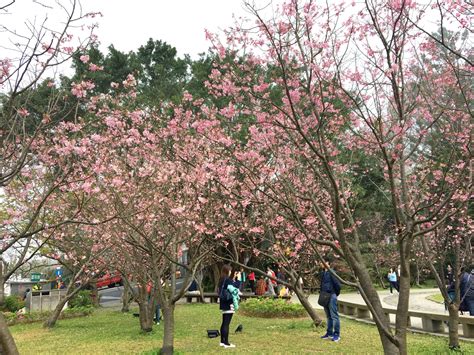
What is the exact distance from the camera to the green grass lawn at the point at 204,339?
7430 mm

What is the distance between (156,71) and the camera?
19.8 meters

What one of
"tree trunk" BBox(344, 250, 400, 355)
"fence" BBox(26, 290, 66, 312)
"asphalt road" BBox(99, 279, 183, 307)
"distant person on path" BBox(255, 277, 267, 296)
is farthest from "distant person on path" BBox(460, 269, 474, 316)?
"fence" BBox(26, 290, 66, 312)

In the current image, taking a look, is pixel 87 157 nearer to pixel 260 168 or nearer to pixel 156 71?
pixel 260 168

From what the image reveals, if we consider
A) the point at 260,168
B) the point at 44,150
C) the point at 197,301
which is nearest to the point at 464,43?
the point at 260,168

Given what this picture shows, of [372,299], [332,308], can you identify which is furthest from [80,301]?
[372,299]

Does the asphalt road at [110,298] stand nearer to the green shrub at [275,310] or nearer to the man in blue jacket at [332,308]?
the green shrub at [275,310]

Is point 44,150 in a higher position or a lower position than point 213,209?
higher

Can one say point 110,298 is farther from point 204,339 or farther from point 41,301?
point 204,339

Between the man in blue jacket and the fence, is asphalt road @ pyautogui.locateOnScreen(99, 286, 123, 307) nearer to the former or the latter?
the fence

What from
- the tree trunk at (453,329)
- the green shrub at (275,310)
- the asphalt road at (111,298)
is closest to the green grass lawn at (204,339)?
the tree trunk at (453,329)

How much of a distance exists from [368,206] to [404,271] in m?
21.8

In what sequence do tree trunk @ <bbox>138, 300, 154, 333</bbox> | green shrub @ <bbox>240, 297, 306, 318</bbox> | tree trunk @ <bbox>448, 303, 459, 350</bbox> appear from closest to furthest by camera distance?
1. tree trunk @ <bbox>448, 303, 459, 350</bbox>
2. tree trunk @ <bbox>138, 300, 154, 333</bbox>
3. green shrub @ <bbox>240, 297, 306, 318</bbox>

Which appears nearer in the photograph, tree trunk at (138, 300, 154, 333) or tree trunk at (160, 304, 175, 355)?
tree trunk at (160, 304, 175, 355)

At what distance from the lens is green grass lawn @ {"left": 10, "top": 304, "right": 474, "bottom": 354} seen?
7.43 metres
